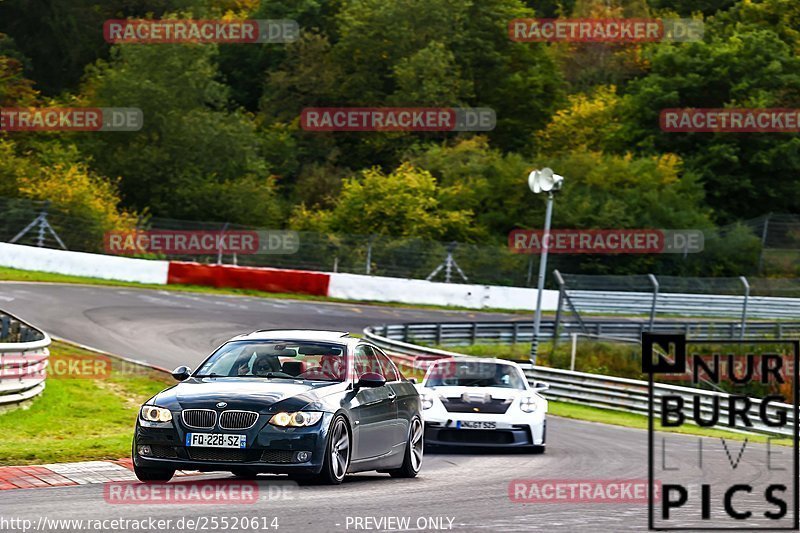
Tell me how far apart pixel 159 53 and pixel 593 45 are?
121 ft

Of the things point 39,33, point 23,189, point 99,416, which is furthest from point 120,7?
point 99,416

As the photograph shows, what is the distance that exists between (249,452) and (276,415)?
0.37 metres

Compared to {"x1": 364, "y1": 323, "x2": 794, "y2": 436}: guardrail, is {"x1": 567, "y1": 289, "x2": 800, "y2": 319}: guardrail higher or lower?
{"x1": 567, "y1": 289, "x2": 800, "y2": 319}: guardrail

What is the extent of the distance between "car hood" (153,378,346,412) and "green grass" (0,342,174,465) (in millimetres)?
2342

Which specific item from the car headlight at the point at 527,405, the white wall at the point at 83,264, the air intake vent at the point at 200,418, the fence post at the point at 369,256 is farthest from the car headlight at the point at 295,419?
the fence post at the point at 369,256

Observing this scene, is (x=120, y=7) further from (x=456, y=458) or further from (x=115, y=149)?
(x=456, y=458)

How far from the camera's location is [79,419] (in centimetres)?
1878

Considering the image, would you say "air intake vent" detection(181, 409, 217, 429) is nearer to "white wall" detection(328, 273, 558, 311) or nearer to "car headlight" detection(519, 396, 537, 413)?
"car headlight" detection(519, 396, 537, 413)

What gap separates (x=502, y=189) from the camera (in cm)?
6147

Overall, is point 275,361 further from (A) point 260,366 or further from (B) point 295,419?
(B) point 295,419

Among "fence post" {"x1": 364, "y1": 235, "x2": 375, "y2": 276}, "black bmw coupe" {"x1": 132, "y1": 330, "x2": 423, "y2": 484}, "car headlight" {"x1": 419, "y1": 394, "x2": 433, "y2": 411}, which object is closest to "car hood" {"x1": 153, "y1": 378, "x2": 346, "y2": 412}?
"black bmw coupe" {"x1": 132, "y1": 330, "x2": 423, "y2": 484}

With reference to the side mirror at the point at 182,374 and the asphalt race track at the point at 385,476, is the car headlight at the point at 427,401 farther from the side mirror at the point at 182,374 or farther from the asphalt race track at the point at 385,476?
the side mirror at the point at 182,374

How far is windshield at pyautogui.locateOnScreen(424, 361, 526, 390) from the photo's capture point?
18.1 metres

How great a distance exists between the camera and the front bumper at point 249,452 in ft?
35.4
